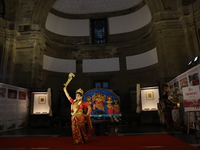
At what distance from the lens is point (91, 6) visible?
53.5ft

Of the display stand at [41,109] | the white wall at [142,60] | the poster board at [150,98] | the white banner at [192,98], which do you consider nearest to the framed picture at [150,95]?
the poster board at [150,98]

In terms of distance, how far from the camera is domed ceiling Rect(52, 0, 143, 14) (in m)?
15.6

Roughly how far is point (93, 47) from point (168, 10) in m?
7.23

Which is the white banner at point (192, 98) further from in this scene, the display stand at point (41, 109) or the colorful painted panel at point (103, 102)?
the display stand at point (41, 109)

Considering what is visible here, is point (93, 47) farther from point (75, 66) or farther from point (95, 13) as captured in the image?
point (95, 13)

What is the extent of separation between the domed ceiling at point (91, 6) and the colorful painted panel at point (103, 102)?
9.34 meters

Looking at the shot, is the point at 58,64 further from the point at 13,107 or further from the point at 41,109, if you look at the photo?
the point at 13,107

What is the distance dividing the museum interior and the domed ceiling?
0.09 metres

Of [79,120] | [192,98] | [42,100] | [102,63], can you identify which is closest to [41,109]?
[42,100]

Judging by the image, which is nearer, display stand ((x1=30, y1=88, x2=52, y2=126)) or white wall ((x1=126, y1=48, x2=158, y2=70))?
display stand ((x1=30, y1=88, x2=52, y2=126))

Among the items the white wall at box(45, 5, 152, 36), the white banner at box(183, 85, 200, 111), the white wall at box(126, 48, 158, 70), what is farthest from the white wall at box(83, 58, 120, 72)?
the white banner at box(183, 85, 200, 111)

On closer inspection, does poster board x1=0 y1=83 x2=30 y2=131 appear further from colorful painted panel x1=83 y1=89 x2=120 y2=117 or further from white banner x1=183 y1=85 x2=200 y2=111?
white banner x1=183 y1=85 x2=200 y2=111

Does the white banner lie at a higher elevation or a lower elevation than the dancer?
higher

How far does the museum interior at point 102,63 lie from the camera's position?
7863 millimetres
